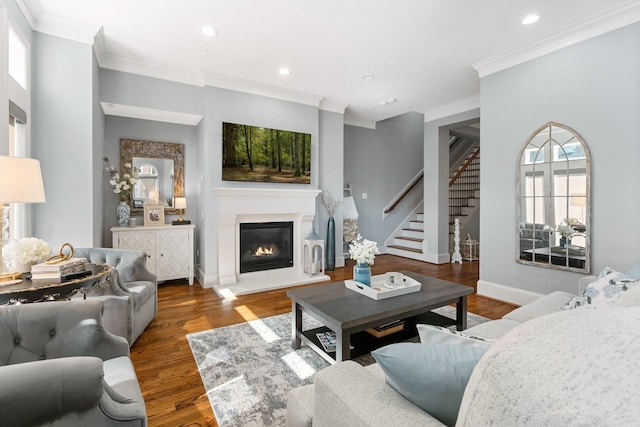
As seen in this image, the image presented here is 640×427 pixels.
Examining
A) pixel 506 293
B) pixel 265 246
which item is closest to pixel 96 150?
pixel 265 246

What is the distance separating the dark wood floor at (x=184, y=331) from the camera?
1808 mm

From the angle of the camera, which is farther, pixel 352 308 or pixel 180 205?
pixel 180 205

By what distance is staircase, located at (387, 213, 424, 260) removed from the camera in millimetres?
6547

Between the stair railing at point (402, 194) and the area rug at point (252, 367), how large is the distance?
4.12 metres

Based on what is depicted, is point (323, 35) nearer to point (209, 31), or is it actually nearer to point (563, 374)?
point (209, 31)

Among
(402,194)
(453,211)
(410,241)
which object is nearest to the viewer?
(410,241)

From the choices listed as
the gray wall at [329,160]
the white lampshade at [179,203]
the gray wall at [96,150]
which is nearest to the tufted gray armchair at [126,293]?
the gray wall at [96,150]

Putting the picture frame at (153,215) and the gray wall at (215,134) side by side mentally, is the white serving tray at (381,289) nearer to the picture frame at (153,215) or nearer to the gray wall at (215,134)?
the gray wall at (215,134)

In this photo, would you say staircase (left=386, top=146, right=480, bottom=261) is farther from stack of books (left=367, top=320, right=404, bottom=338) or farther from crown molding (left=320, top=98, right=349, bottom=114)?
stack of books (left=367, top=320, right=404, bottom=338)

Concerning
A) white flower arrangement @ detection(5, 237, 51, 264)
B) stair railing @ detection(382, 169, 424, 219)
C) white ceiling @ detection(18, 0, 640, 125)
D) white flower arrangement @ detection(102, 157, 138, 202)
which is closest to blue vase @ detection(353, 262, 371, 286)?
white flower arrangement @ detection(5, 237, 51, 264)

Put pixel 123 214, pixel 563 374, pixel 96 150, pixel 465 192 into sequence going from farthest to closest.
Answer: pixel 465 192, pixel 123 214, pixel 96 150, pixel 563 374

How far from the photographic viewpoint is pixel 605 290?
168 centimetres

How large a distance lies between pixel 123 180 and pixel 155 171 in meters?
0.43

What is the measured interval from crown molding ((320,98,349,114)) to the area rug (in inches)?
Answer: 140
